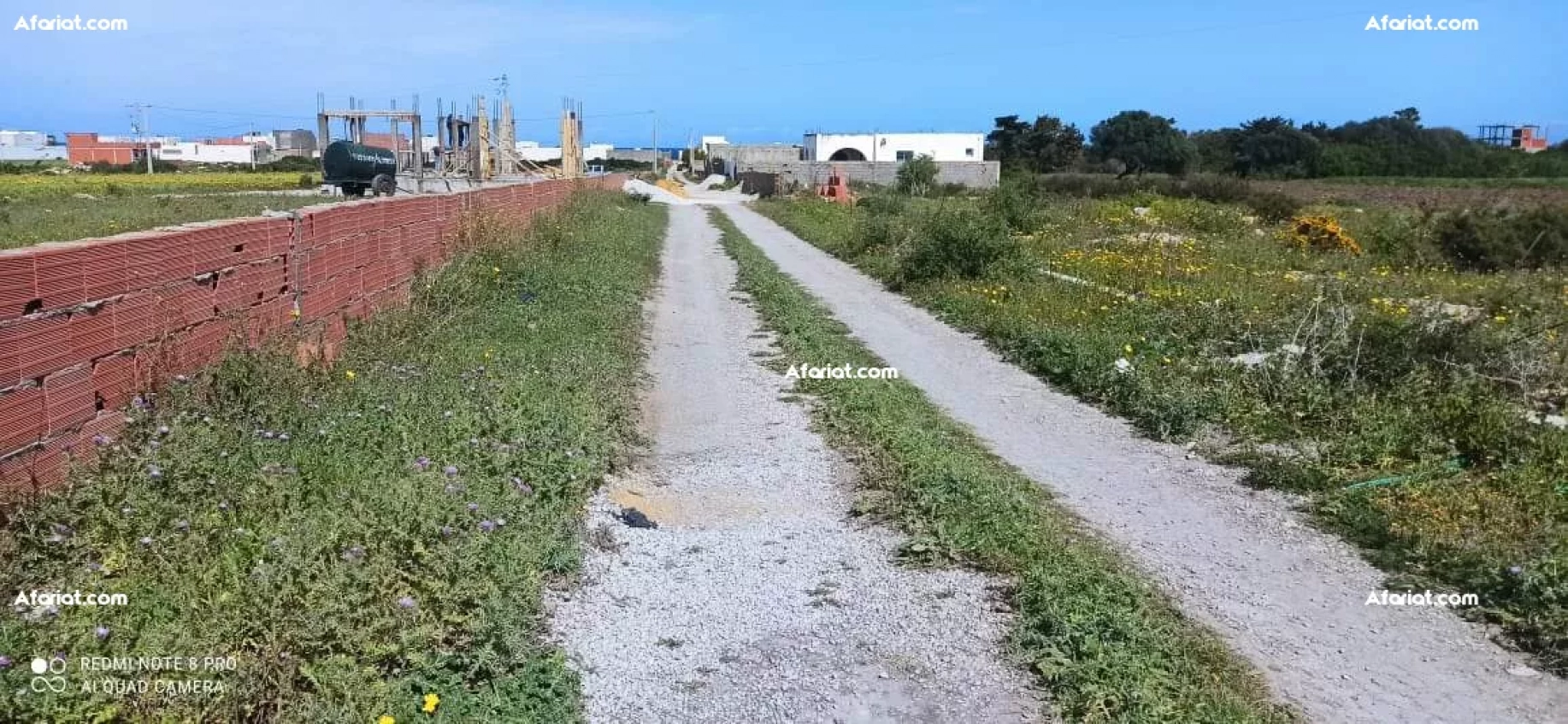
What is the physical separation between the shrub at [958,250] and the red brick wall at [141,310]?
8.35 metres

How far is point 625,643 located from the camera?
4.49 meters

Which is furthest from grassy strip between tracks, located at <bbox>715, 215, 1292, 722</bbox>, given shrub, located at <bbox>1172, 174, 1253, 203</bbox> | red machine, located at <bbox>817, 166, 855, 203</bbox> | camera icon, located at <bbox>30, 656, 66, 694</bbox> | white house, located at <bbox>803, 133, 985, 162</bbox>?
white house, located at <bbox>803, 133, 985, 162</bbox>

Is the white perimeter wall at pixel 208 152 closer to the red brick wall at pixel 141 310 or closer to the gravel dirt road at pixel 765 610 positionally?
the red brick wall at pixel 141 310

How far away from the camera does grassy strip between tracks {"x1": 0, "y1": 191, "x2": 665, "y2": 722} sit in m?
3.61

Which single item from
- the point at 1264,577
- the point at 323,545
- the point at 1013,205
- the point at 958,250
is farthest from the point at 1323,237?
the point at 323,545

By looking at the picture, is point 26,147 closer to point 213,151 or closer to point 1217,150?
point 213,151

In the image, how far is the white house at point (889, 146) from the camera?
96.6 m

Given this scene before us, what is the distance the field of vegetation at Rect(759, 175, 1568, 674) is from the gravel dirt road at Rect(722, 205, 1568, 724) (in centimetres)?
23

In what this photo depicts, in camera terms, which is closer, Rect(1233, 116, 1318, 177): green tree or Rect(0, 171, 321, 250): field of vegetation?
Rect(0, 171, 321, 250): field of vegetation

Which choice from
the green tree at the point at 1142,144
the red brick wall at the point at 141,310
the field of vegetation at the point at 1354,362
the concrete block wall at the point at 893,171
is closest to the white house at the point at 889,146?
the green tree at the point at 1142,144

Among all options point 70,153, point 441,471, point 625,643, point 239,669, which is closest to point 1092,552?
point 625,643

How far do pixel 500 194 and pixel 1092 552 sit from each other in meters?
13.4

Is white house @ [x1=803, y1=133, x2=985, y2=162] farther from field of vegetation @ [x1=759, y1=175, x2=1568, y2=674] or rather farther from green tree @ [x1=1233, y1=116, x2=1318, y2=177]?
field of vegetation @ [x1=759, y1=175, x2=1568, y2=674]

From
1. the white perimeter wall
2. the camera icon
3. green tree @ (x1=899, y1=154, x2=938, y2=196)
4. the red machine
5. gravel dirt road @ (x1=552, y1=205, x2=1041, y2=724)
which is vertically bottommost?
gravel dirt road @ (x1=552, y1=205, x2=1041, y2=724)
